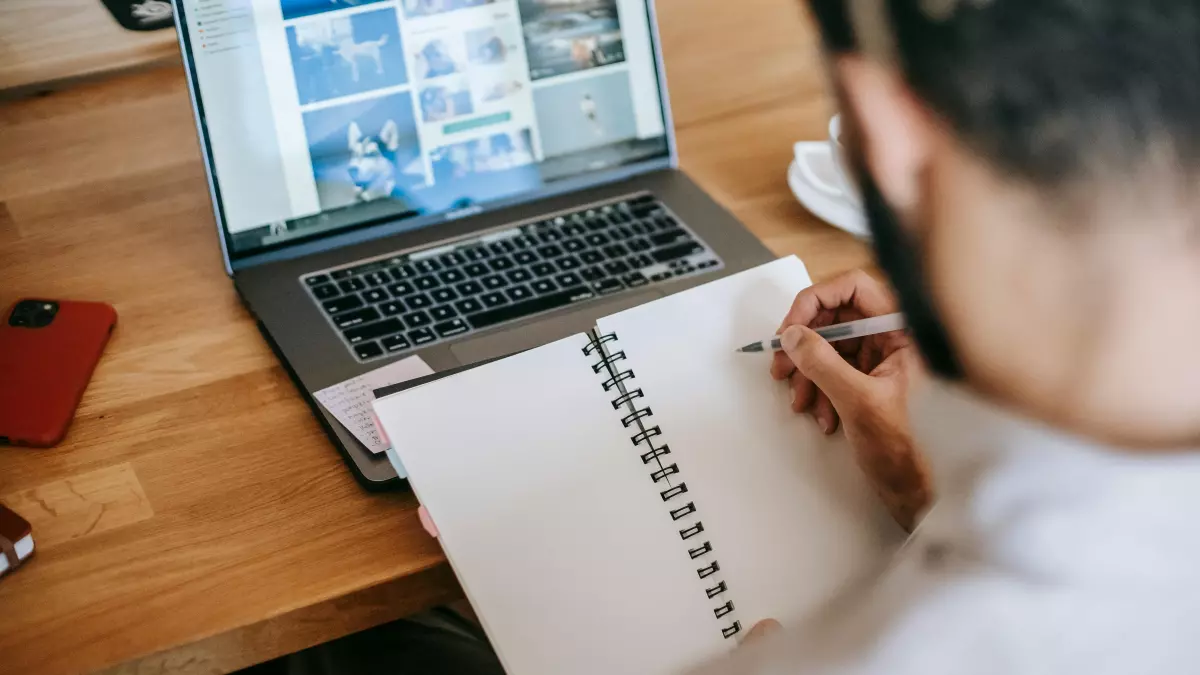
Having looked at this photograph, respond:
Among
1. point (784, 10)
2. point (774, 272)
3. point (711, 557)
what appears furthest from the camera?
point (784, 10)

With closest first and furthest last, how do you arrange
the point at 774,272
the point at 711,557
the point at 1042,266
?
1. the point at 1042,266
2. the point at 711,557
3. the point at 774,272

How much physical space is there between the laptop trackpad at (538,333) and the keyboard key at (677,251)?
45mm

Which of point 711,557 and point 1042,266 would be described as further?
point 711,557

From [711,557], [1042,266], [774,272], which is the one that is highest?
[1042,266]

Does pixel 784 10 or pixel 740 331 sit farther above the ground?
pixel 784 10

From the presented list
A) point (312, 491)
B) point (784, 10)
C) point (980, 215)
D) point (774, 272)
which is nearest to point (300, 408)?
point (312, 491)

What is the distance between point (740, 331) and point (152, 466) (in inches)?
14.8

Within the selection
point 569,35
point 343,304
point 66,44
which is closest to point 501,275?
point 343,304

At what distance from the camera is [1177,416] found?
0.34 metres

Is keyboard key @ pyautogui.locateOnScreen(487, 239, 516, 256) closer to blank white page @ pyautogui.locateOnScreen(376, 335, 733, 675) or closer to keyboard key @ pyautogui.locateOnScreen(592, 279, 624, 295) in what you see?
keyboard key @ pyautogui.locateOnScreen(592, 279, 624, 295)

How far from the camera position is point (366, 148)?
81 centimetres

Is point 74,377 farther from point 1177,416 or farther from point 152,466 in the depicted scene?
point 1177,416

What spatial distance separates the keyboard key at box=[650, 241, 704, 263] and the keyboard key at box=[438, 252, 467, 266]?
0.48ft

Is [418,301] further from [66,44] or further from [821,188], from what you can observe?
[66,44]
